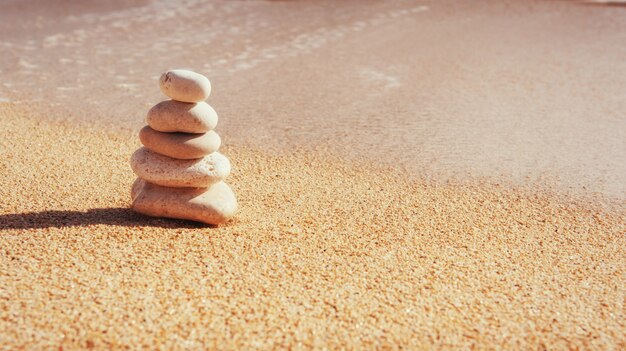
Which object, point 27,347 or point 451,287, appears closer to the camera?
point 27,347

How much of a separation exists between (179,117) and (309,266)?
1.18 metres

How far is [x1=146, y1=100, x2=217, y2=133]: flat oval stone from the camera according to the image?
12.8 ft

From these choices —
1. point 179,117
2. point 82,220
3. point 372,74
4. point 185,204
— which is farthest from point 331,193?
point 372,74

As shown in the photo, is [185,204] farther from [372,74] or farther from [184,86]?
[372,74]

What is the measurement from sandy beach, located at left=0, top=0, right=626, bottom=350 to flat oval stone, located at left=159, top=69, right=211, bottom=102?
0.76m

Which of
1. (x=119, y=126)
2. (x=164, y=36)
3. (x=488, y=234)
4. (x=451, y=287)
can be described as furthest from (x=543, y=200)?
(x=164, y=36)

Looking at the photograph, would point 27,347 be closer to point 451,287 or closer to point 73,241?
point 73,241

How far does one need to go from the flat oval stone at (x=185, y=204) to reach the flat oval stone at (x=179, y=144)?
0.22 m

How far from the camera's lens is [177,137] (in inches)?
155

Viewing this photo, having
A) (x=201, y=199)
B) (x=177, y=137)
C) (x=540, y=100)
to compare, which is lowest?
(x=540, y=100)

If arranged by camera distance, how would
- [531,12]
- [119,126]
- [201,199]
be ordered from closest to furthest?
[201,199], [119,126], [531,12]

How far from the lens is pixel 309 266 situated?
3.51m

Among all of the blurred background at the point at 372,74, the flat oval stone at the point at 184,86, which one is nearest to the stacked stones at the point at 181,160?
the flat oval stone at the point at 184,86

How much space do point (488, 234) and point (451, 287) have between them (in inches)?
31.7
